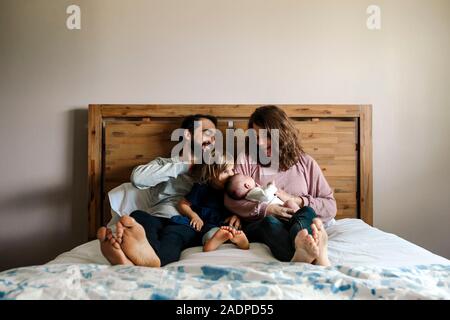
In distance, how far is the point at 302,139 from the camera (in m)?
1.96

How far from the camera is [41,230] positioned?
6.61 ft

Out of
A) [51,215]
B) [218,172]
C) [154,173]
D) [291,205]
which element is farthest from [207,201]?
[51,215]

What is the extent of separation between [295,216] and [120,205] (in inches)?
35.2

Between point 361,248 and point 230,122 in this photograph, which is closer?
point 361,248

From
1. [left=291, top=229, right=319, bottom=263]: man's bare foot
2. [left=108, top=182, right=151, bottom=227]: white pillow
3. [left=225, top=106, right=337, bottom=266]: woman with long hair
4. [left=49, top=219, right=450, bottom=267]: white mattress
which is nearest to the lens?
[left=291, top=229, right=319, bottom=263]: man's bare foot

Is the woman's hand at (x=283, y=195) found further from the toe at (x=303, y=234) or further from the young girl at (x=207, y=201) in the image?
the toe at (x=303, y=234)

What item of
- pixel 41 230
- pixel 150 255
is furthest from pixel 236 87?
pixel 41 230

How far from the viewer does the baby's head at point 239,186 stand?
4.94 feet

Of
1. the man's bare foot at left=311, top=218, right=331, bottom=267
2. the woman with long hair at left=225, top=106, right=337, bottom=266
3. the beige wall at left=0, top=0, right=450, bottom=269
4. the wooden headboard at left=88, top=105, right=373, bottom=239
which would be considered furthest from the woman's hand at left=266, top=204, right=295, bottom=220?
the beige wall at left=0, top=0, right=450, bottom=269

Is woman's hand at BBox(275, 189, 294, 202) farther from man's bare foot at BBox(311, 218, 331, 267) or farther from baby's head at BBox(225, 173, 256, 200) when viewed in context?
man's bare foot at BBox(311, 218, 331, 267)

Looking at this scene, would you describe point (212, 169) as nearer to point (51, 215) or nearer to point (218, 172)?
point (218, 172)

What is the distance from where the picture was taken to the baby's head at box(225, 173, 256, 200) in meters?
1.51

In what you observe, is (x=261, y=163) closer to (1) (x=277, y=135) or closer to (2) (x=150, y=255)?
(1) (x=277, y=135)

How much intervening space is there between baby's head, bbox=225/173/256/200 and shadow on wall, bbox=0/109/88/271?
98 cm
